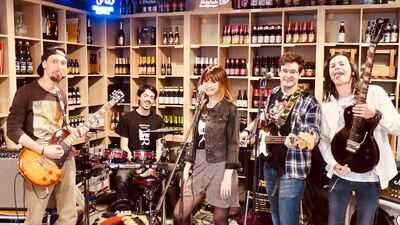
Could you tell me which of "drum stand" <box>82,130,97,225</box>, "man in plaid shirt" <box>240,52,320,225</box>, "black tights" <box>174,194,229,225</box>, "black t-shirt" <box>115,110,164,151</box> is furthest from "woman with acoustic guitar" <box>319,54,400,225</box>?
"drum stand" <box>82,130,97,225</box>

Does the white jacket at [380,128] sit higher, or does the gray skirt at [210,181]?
the white jacket at [380,128]

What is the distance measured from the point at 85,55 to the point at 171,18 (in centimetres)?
118

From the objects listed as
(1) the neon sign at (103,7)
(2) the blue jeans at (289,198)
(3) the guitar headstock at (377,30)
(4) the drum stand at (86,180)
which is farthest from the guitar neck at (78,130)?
(1) the neon sign at (103,7)

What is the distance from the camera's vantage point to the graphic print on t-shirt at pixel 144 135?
3.91 m

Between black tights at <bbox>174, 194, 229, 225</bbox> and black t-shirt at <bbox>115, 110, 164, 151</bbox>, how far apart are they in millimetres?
1159

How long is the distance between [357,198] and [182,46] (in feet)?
10.2

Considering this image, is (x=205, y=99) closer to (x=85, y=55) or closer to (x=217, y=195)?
(x=217, y=195)

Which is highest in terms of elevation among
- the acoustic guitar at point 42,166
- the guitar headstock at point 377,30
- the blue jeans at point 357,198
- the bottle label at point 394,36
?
the bottle label at point 394,36

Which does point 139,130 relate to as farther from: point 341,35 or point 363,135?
point 341,35

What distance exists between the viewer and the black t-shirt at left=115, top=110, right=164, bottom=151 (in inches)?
154

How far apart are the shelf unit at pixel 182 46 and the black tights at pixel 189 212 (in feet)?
7.27

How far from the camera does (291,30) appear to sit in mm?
4648

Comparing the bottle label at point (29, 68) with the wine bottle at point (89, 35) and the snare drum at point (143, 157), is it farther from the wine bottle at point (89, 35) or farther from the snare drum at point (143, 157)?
the snare drum at point (143, 157)

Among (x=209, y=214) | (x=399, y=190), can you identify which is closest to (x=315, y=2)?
(x=399, y=190)
